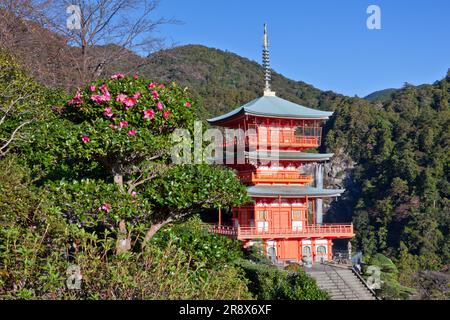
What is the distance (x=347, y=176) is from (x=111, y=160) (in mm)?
51985

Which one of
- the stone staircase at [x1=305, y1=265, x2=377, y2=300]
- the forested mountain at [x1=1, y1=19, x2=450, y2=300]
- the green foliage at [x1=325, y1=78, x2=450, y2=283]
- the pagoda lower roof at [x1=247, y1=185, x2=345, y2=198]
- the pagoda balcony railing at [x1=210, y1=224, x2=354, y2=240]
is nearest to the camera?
the stone staircase at [x1=305, y1=265, x2=377, y2=300]

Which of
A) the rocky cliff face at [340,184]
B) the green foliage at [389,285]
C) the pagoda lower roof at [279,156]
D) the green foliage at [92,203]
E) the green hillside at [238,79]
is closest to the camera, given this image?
the green foliage at [92,203]

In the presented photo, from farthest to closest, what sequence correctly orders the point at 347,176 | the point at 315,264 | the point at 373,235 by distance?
1. the point at 347,176
2. the point at 373,235
3. the point at 315,264

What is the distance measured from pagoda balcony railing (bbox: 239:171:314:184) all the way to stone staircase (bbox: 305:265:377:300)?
14.3 ft

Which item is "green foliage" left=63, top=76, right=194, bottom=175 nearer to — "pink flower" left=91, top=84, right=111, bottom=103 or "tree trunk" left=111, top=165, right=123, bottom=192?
"pink flower" left=91, top=84, right=111, bottom=103

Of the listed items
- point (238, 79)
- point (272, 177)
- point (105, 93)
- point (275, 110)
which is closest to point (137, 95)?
point (105, 93)

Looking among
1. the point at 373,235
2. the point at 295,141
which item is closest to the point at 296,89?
the point at 373,235

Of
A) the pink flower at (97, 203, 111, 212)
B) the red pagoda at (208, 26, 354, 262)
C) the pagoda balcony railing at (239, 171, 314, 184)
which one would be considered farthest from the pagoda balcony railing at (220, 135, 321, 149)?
the pink flower at (97, 203, 111, 212)

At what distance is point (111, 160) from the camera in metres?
6.63

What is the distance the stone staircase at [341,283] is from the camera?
1494 centimetres

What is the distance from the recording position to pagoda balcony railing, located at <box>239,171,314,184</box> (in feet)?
64.8

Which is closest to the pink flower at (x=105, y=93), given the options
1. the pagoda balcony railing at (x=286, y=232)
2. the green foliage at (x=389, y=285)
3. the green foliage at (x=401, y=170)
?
the pagoda balcony railing at (x=286, y=232)

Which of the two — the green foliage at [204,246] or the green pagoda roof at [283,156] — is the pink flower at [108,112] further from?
the green pagoda roof at [283,156]

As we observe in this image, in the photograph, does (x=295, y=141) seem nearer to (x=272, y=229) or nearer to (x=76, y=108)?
(x=272, y=229)
